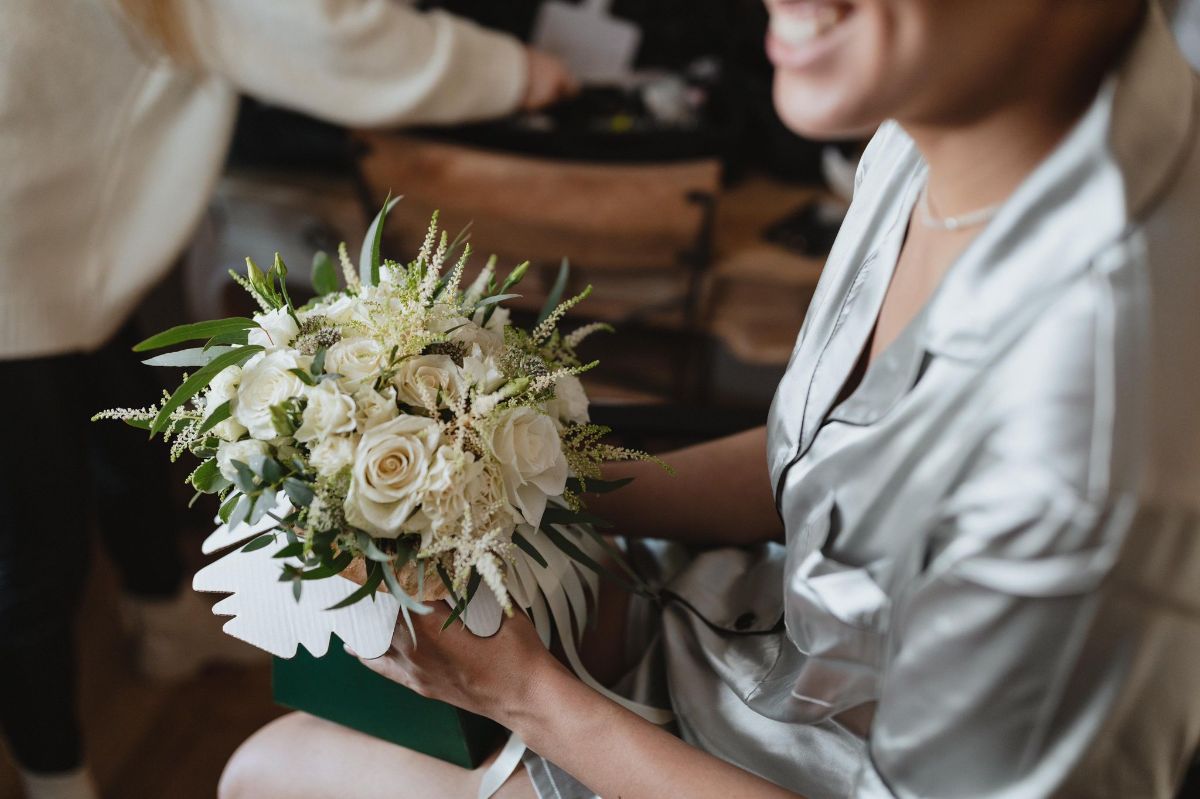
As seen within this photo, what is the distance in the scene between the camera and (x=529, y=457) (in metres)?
0.77

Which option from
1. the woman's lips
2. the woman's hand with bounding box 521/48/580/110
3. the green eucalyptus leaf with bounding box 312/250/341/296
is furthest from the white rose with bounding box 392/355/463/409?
the woman's hand with bounding box 521/48/580/110

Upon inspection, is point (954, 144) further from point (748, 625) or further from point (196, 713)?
point (196, 713)

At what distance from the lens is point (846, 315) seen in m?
0.82

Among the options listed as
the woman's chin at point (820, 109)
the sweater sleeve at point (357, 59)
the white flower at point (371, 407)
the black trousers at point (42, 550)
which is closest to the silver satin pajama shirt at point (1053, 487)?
the woman's chin at point (820, 109)

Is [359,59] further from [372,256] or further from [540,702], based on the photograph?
[540,702]

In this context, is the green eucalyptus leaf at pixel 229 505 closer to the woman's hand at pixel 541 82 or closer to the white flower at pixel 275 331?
the white flower at pixel 275 331

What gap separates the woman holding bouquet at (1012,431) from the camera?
0.55 metres

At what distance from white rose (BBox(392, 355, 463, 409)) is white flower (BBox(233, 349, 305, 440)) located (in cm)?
8

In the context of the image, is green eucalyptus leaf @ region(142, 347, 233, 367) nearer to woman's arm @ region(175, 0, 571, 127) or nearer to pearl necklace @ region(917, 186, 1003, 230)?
pearl necklace @ region(917, 186, 1003, 230)

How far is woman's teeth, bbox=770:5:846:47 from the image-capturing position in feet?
1.89

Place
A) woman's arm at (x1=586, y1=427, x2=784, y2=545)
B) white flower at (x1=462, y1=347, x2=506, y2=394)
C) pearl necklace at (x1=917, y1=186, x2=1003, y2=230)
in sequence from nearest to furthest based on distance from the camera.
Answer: pearl necklace at (x1=917, y1=186, x2=1003, y2=230)
white flower at (x1=462, y1=347, x2=506, y2=394)
woman's arm at (x1=586, y1=427, x2=784, y2=545)

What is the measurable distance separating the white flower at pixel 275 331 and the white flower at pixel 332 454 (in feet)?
0.39

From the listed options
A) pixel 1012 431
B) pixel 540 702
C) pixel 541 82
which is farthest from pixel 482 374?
pixel 541 82

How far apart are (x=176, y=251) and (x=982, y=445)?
125 cm
